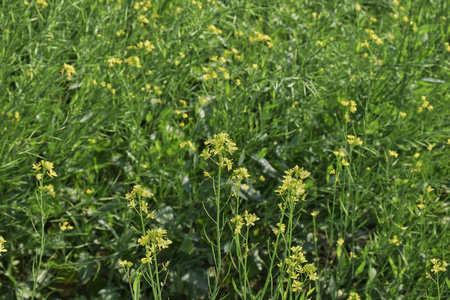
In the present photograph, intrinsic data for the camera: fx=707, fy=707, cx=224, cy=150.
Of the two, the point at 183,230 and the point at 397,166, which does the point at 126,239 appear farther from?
the point at 397,166

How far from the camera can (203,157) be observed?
260cm

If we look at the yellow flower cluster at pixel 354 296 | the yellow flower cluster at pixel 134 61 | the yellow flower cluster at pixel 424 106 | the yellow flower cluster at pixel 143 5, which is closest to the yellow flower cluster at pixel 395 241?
the yellow flower cluster at pixel 354 296

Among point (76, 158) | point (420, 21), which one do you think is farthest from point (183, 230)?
point (420, 21)

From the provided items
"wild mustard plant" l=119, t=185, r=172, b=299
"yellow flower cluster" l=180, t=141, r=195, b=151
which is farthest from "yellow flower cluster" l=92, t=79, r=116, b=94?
"wild mustard plant" l=119, t=185, r=172, b=299

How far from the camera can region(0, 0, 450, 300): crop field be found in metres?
2.48

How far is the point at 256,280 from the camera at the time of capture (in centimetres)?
285

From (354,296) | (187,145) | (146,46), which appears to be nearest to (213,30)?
(146,46)

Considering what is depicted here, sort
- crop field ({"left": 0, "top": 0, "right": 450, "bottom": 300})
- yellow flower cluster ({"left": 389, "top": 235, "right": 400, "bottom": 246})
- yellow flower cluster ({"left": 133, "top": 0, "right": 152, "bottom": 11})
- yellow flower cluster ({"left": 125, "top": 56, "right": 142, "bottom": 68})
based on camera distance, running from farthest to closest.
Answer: yellow flower cluster ({"left": 133, "top": 0, "right": 152, "bottom": 11}) → yellow flower cluster ({"left": 125, "top": 56, "right": 142, "bottom": 68}) → crop field ({"left": 0, "top": 0, "right": 450, "bottom": 300}) → yellow flower cluster ({"left": 389, "top": 235, "right": 400, "bottom": 246})

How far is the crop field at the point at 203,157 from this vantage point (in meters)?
2.48

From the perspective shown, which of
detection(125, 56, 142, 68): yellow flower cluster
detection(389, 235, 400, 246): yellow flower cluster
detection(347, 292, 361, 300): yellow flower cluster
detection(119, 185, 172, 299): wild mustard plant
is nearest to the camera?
detection(119, 185, 172, 299): wild mustard plant

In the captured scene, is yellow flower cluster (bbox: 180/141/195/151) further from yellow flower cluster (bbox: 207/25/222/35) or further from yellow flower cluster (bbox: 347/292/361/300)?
yellow flower cluster (bbox: 347/292/361/300)

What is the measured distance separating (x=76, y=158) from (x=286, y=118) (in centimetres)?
80

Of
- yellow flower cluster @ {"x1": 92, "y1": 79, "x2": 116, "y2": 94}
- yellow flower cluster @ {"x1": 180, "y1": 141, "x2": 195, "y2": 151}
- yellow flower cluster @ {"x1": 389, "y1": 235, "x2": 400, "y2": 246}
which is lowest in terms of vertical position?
yellow flower cluster @ {"x1": 389, "y1": 235, "x2": 400, "y2": 246}

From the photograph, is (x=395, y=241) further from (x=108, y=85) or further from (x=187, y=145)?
(x=108, y=85)
